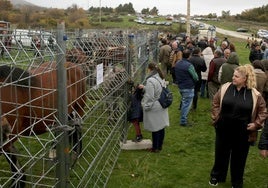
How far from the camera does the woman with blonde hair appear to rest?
200 inches

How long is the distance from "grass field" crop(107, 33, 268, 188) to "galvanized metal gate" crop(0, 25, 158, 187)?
1.09ft

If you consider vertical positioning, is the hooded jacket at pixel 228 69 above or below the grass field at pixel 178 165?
above

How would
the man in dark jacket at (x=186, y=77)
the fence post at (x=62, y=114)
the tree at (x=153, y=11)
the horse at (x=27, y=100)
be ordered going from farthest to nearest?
1. the tree at (x=153, y=11)
2. the man in dark jacket at (x=186, y=77)
3. the horse at (x=27, y=100)
4. the fence post at (x=62, y=114)

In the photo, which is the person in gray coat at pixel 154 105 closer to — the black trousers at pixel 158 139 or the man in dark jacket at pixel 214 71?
the black trousers at pixel 158 139

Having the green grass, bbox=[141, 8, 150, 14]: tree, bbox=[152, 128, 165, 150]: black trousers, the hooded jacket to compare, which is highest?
bbox=[141, 8, 150, 14]: tree

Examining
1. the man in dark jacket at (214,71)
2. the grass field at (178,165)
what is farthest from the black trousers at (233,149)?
the man in dark jacket at (214,71)

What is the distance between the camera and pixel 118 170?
6371mm

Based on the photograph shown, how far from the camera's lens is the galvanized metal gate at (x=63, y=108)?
2.98 meters

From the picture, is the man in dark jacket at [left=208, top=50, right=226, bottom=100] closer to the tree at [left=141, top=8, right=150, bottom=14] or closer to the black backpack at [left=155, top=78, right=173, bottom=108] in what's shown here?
the black backpack at [left=155, top=78, right=173, bottom=108]

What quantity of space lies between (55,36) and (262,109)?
324cm

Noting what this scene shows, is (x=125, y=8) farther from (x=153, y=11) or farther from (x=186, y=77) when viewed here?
(x=186, y=77)

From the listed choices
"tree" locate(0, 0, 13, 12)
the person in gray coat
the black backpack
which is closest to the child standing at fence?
the person in gray coat

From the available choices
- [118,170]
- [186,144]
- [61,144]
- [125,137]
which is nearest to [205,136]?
[186,144]

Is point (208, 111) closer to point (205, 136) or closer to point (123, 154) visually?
point (205, 136)
